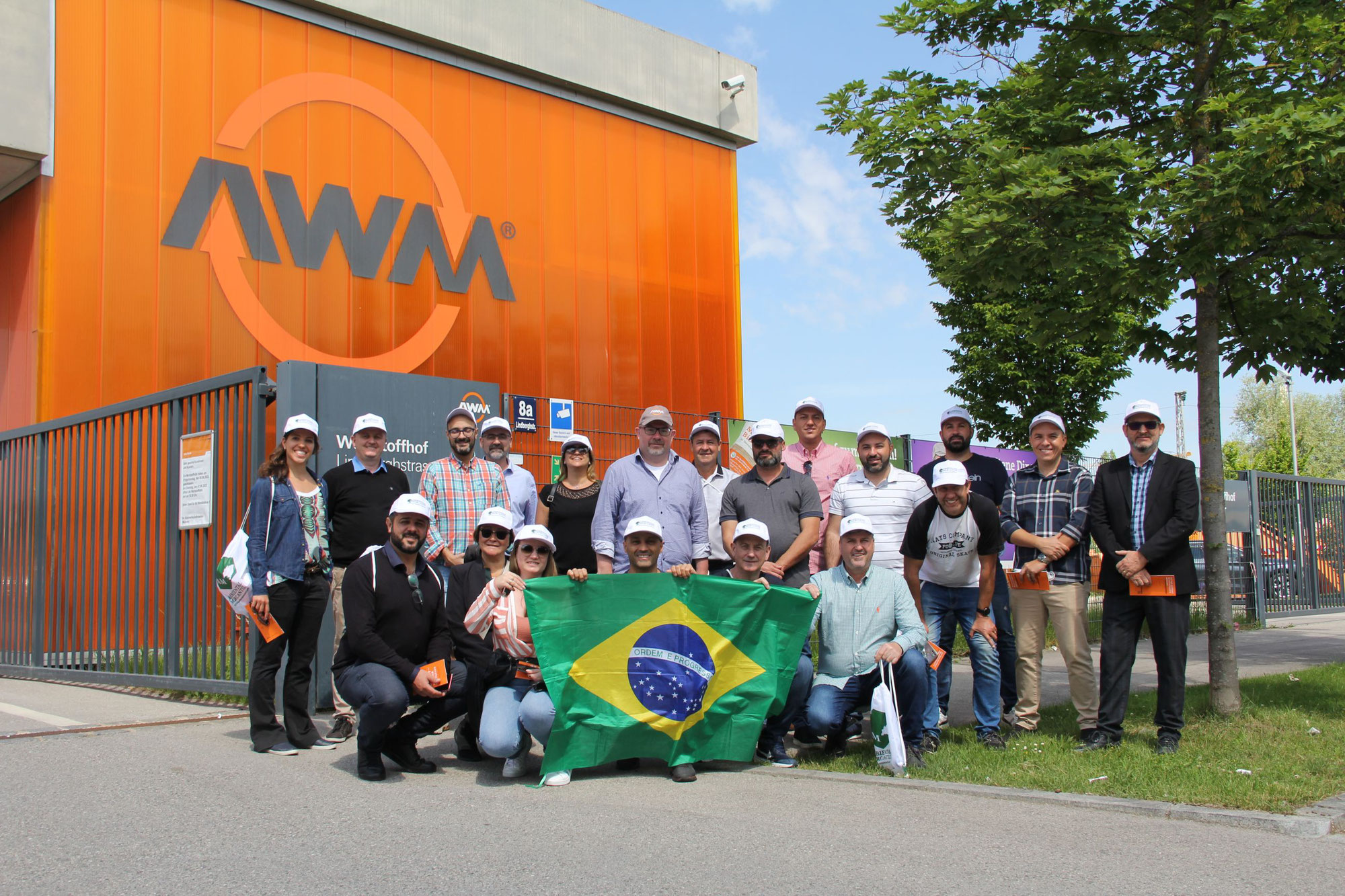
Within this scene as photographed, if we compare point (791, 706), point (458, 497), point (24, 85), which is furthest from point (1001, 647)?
point (24, 85)

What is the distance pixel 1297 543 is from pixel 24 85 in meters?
20.1

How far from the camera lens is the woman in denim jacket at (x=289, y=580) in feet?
21.6

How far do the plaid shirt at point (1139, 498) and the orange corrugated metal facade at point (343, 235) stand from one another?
488 inches

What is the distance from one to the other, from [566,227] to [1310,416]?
68.2m

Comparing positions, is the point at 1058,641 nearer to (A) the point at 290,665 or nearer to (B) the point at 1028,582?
(B) the point at 1028,582

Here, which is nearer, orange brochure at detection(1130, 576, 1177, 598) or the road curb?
the road curb

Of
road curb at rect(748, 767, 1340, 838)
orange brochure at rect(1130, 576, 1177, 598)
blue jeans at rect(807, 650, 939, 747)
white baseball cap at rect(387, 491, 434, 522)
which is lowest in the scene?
road curb at rect(748, 767, 1340, 838)

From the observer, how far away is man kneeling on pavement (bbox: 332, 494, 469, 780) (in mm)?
5785

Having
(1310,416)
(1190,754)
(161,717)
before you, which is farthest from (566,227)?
(1310,416)

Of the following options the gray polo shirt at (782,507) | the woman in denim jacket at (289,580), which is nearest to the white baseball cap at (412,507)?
the woman in denim jacket at (289,580)

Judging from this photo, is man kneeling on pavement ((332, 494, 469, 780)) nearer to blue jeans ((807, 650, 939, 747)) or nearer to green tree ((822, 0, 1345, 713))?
blue jeans ((807, 650, 939, 747))

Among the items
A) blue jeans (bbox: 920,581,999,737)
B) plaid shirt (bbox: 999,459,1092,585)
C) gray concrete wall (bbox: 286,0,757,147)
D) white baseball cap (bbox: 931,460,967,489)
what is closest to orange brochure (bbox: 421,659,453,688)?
blue jeans (bbox: 920,581,999,737)

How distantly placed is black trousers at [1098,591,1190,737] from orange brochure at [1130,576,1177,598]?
0.06 m

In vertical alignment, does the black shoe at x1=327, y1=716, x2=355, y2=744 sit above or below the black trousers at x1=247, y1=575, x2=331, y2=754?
below
